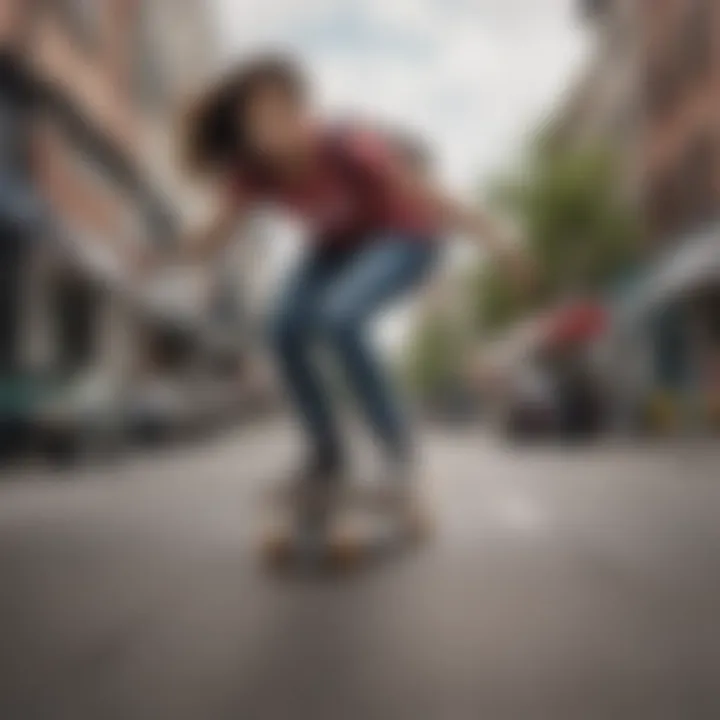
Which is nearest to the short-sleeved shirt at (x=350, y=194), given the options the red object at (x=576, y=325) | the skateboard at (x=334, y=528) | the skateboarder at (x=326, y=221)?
the skateboarder at (x=326, y=221)

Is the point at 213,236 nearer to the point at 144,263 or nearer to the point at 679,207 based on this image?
the point at 144,263

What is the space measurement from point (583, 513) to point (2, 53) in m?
0.90

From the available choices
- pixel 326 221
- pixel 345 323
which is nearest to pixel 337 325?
pixel 345 323

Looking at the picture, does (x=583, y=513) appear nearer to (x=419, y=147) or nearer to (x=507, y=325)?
(x=507, y=325)

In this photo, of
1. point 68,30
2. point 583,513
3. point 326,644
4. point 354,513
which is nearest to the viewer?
point 326,644

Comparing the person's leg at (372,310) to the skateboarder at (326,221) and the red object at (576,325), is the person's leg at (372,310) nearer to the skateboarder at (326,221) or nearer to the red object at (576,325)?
the skateboarder at (326,221)

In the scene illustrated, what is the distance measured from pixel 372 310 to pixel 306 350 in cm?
7

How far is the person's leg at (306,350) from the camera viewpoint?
0.89 meters

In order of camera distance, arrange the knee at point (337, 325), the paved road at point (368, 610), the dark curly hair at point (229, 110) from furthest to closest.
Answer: the knee at point (337, 325) < the dark curly hair at point (229, 110) < the paved road at point (368, 610)

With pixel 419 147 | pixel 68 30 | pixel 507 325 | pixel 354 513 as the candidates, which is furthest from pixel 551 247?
pixel 68 30

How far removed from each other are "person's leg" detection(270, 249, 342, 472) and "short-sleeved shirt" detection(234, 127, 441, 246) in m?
0.04

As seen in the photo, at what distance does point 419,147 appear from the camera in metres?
0.76

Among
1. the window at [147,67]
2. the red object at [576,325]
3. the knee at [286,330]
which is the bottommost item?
the red object at [576,325]

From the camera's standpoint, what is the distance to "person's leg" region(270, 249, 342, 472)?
89 cm
